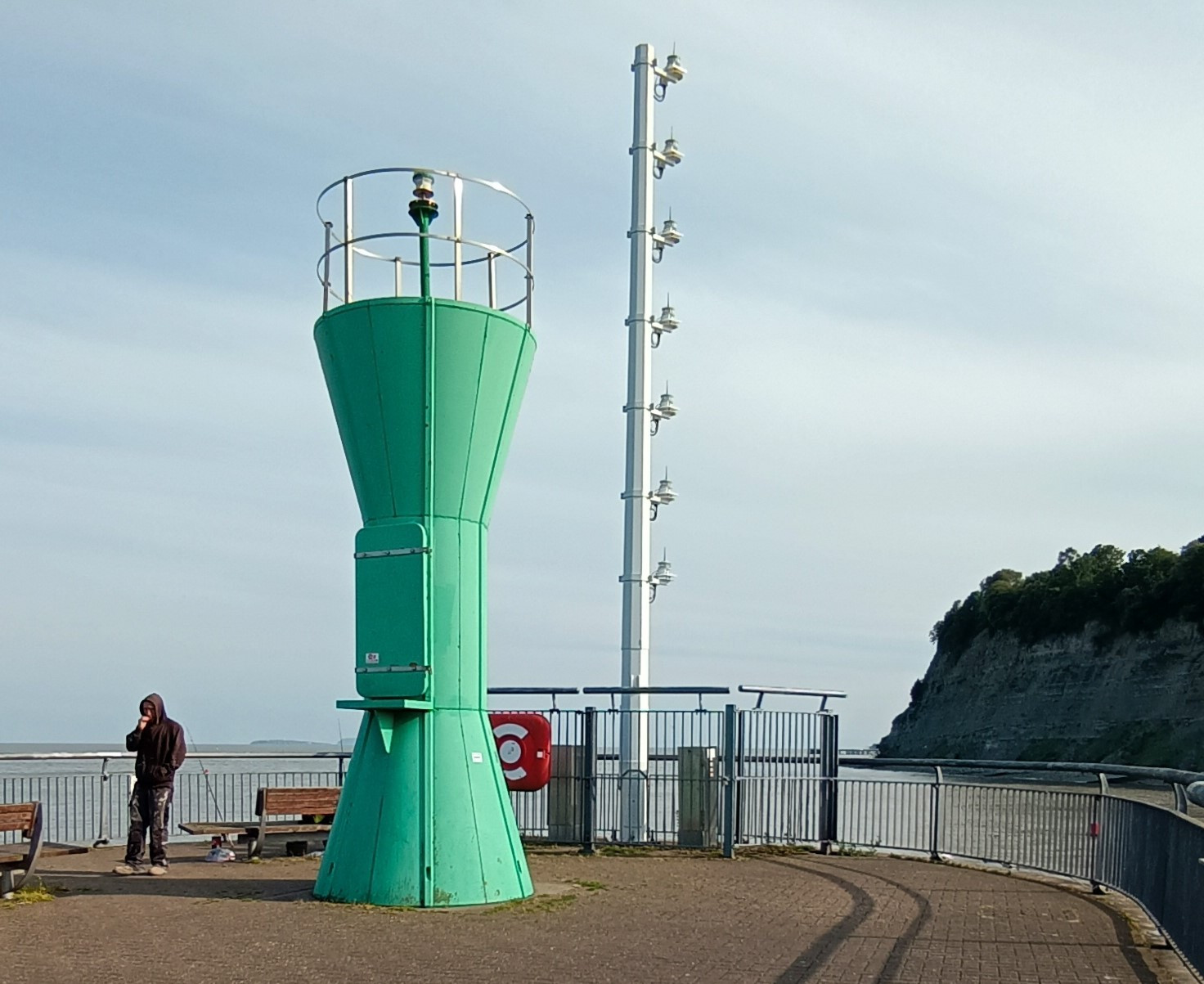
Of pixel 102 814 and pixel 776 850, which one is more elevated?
pixel 102 814

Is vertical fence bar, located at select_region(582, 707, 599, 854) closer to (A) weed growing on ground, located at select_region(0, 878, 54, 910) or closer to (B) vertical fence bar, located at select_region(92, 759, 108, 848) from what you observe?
(B) vertical fence bar, located at select_region(92, 759, 108, 848)

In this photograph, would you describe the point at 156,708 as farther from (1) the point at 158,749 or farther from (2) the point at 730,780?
(2) the point at 730,780

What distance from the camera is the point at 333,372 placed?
11.6m

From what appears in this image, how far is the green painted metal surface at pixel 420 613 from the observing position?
1101 cm

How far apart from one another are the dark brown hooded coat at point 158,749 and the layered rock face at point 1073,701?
200ft

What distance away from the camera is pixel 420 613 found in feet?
36.8

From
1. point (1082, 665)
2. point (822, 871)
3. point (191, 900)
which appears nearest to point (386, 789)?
point (191, 900)

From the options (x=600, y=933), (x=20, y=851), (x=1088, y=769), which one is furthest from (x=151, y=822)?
(x=1088, y=769)

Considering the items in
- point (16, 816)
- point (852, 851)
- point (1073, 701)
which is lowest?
point (1073, 701)

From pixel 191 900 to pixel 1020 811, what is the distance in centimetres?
806

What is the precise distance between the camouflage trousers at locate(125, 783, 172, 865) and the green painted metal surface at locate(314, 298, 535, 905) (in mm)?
2496

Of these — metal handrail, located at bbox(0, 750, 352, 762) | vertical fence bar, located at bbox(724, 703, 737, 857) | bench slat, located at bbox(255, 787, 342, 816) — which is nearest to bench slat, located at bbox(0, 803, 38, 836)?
bench slat, located at bbox(255, 787, 342, 816)

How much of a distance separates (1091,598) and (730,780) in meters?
76.6

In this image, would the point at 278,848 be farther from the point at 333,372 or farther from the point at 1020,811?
the point at 1020,811
